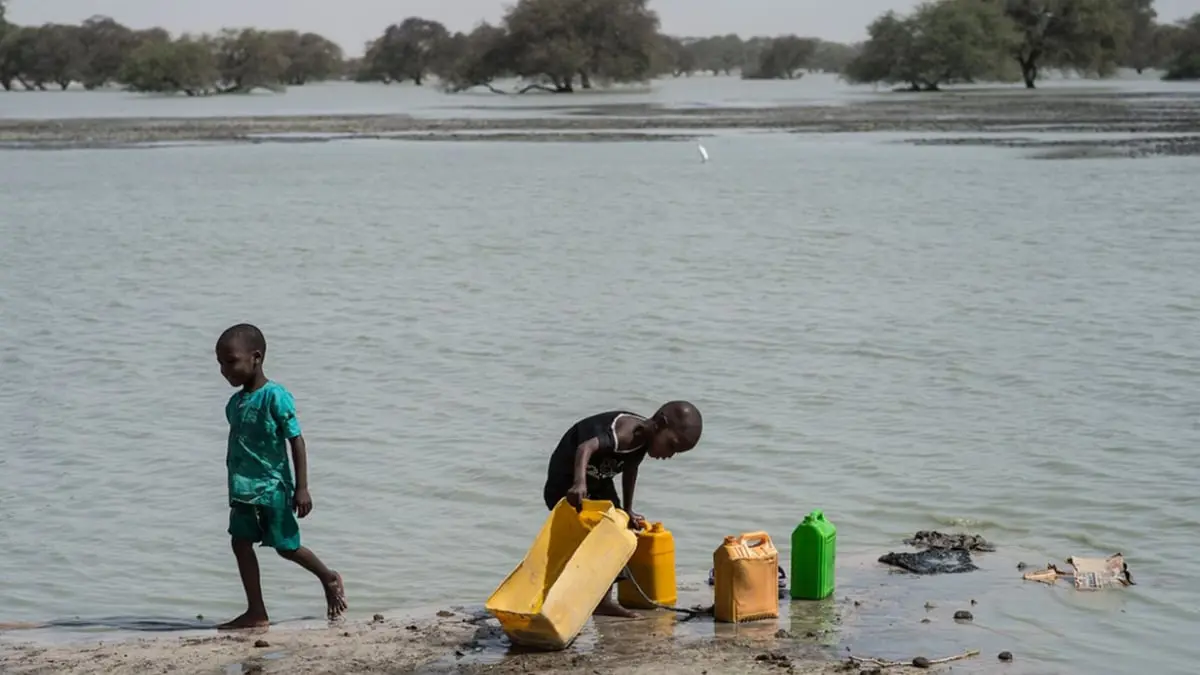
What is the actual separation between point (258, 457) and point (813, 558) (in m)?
2.00

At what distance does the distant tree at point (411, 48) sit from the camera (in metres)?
138

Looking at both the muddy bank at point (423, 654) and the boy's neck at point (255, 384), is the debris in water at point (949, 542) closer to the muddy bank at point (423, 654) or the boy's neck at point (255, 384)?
the muddy bank at point (423, 654)

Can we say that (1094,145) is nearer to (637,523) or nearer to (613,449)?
(637,523)

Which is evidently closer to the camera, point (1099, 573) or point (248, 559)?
point (248, 559)

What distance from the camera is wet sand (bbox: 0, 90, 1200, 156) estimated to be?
4184cm

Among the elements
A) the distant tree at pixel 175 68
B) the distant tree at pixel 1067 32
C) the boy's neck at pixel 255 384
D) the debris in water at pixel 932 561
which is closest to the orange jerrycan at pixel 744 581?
the debris in water at pixel 932 561

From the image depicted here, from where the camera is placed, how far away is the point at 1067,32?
81.2 meters

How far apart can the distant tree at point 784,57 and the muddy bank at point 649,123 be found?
271 feet

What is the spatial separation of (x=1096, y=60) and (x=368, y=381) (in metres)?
74.6

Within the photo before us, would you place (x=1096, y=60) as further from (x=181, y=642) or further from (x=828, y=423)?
(x=181, y=642)

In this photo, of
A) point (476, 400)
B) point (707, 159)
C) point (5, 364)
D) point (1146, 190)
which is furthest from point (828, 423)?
point (707, 159)

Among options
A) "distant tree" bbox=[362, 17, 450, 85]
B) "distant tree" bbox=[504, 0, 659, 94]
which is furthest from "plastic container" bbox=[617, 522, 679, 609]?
"distant tree" bbox=[362, 17, 450, 85]

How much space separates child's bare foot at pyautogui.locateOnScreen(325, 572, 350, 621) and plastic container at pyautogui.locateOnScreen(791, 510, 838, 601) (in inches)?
65.1

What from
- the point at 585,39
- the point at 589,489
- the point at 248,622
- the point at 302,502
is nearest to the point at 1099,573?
the point at 589,489
